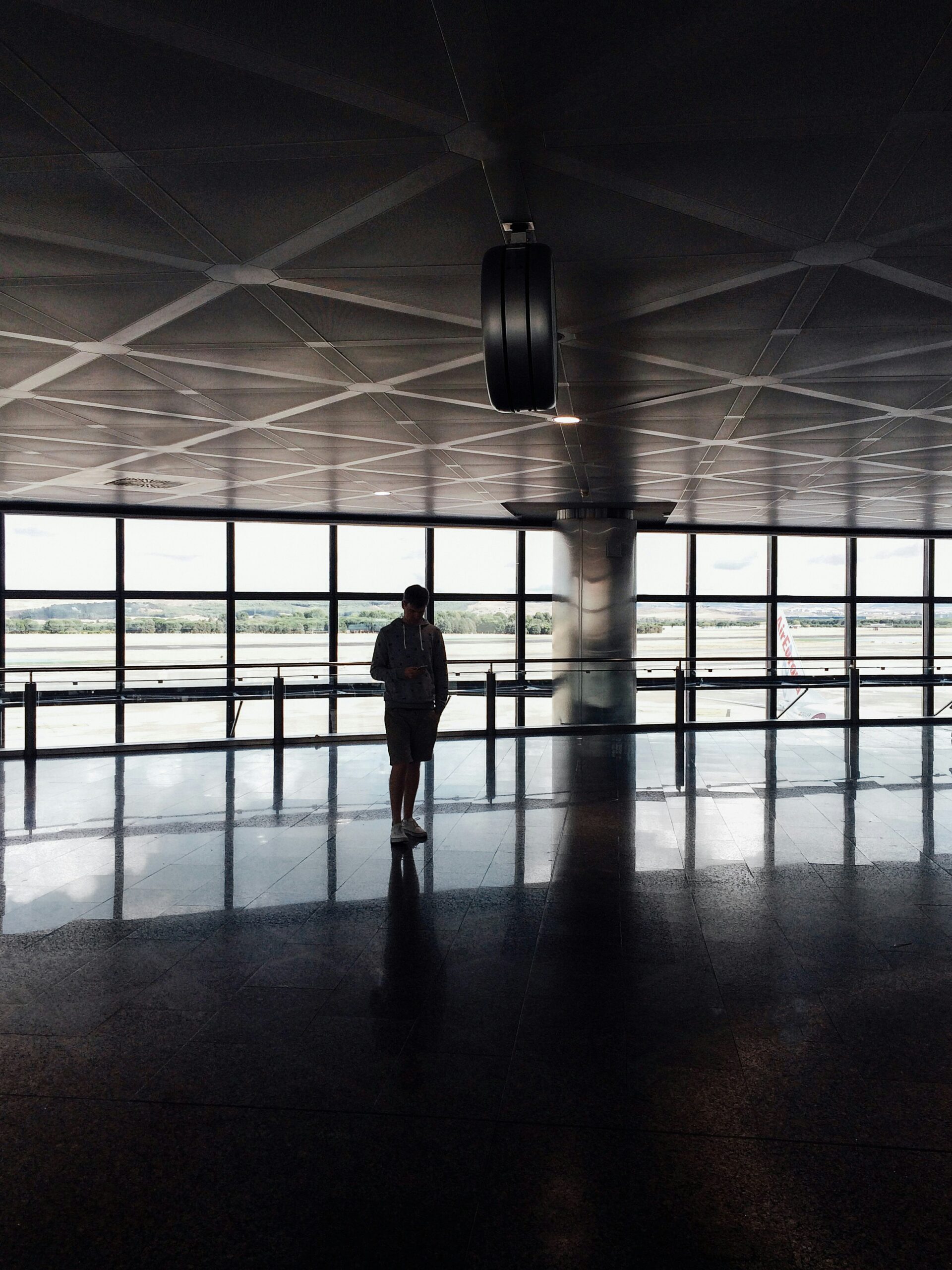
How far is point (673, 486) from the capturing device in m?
11.6

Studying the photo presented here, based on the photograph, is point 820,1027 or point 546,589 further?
point 546,589

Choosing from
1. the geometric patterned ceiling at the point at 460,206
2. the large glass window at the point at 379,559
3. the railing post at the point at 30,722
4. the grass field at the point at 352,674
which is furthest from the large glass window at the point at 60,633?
the geometric patterned ceiling at the point at 460,206

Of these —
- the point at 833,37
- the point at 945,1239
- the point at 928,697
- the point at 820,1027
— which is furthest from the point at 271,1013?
the point at 928,697

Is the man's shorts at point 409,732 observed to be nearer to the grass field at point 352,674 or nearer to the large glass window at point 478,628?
the grass field at point 352,674

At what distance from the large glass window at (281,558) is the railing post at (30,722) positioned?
22.4ft

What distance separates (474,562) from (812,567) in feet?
24.1

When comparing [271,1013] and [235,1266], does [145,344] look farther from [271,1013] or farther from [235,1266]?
[235,1266]

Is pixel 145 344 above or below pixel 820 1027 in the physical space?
above

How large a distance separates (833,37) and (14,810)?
25.2 ft

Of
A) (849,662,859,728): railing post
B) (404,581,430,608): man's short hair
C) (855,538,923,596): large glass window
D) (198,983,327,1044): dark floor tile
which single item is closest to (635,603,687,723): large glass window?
(849,662,859,728): railing post

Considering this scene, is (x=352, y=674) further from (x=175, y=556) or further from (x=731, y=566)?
(x=731, y=566)

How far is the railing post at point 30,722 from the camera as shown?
31.9 ft

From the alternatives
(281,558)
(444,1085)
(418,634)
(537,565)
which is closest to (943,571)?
(537,565)

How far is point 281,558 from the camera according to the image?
651 inches
